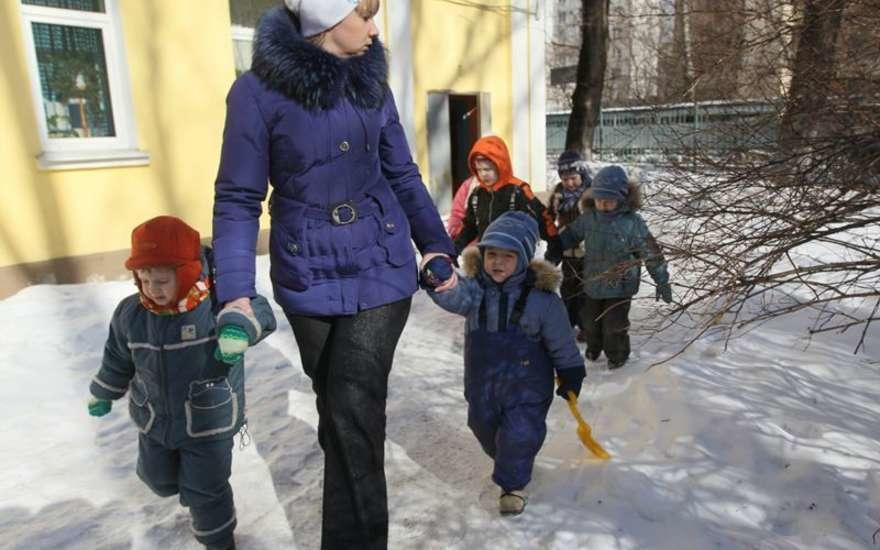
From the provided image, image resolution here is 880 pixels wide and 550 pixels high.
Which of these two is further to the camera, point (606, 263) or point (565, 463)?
point (606, 263)

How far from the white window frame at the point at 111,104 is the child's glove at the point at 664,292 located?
209 inches

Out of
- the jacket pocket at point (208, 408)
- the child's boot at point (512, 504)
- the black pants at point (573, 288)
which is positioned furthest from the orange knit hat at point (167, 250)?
the black pants at point (573, 288)

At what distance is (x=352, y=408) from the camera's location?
78.6 inches

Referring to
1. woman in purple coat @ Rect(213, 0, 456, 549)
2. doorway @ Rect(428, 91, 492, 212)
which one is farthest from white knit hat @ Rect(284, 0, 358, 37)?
doorway @ Rect(428, 91, 492, 212)

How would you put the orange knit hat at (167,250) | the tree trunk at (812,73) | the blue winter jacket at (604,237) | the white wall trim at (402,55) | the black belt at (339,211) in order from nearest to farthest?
the black belt at (339,211) → the tree trunk at (812,73) → the orange knit hat at (167,250) → the blue winter jacket at (604,237) → the white wall trim at (402,55)

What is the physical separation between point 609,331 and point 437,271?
7.93 feet

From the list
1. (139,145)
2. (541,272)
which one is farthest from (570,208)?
(139,145)

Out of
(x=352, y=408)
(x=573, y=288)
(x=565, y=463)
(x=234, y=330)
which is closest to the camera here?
(x=234, y=330)

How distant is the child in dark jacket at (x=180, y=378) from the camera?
2316 millimetres

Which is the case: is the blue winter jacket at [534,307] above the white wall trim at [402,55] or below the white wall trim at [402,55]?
below

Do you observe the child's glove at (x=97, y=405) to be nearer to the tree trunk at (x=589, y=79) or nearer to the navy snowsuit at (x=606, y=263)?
the navy snowsuit at (x=606, y=263)

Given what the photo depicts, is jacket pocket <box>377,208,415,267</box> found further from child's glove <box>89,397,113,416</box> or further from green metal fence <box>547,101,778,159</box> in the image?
child's glove <box>89,397,113,416</box>

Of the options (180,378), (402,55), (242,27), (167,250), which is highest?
(242,27)

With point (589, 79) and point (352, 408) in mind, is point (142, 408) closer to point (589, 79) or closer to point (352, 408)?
point (352, 408)
